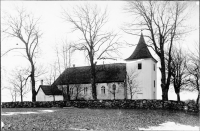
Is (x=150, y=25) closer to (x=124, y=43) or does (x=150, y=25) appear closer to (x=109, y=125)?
(x=124, y=43)

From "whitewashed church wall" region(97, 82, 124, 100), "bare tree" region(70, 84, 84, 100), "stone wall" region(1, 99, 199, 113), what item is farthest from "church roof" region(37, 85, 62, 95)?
"stone wall" region(1, 99, 199, 113)

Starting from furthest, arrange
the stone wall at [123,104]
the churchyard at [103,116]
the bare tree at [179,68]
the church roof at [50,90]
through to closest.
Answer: the church roof at [50,90]
the bare tree at [179,68]
the stone wall at [123,104]
the churchyard at [103,116]

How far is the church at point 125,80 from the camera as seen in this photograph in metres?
43.8

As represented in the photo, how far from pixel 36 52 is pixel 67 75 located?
675 inches

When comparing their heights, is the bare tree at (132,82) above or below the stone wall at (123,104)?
above

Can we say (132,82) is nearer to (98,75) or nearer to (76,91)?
(98,75)

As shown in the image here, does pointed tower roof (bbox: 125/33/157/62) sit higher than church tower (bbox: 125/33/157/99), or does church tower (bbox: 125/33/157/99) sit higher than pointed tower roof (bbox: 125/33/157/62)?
pointed tower roof (bbox: 125/33/157/62)

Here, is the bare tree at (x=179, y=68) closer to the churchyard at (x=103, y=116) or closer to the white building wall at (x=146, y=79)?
the white building wall at (x=146, y=79)

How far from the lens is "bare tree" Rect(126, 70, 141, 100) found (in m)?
43.3

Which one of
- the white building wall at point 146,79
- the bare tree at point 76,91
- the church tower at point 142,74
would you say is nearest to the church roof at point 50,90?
the bare tree at point 76,91

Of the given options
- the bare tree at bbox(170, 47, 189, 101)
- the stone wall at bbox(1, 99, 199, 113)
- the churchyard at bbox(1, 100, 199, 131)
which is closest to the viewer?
the churchyard at bbox(1, 100, 199, 131)

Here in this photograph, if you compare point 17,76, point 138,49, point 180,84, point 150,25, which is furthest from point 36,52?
A: point 17,76

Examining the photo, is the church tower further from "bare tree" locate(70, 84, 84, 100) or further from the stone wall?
the stone wall

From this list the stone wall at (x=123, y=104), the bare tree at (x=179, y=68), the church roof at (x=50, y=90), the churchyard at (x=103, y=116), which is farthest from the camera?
the church roof at (x=50, y=90)
